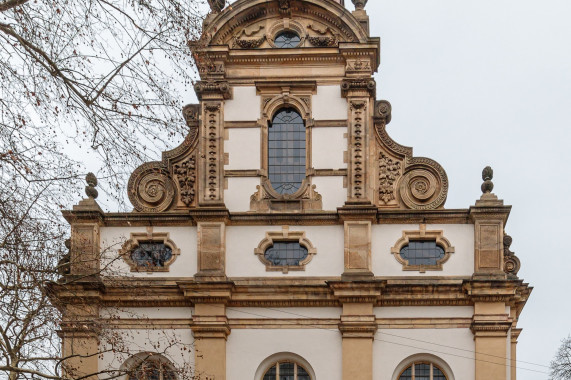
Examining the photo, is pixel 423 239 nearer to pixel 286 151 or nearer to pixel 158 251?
pixel 286 151

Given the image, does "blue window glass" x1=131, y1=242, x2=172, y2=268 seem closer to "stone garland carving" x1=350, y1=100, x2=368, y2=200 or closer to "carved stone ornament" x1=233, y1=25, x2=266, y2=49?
"stone garland carving" x1=350, y1=100, x2=368, y2=200

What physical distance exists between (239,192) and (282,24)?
16.9ft

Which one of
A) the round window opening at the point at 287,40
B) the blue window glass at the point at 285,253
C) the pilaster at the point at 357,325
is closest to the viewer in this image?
the pilaster at the point at 357,325

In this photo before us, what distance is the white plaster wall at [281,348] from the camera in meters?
35.7

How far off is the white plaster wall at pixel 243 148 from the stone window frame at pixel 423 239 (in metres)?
4.53

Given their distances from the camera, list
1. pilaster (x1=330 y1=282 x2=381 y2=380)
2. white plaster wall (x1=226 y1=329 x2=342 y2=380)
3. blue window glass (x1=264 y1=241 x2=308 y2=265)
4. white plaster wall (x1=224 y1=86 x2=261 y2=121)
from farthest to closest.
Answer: white plaster wall (x1=224 y1=86 x2=261 y2=121) → blue window glass (x1=264 y1=241 x2=308 y2=265) → white plaster wall (x1=226 y1=329 x2=342 y2=380) → pilaster (x1=330 y1=282 x2=381 y2=380)

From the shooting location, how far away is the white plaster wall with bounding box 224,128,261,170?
37406 mm

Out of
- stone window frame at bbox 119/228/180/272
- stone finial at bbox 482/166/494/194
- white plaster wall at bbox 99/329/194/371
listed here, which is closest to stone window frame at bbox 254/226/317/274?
stone window frame at bbox 119/228/180/272

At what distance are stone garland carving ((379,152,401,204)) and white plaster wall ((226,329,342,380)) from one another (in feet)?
13.2

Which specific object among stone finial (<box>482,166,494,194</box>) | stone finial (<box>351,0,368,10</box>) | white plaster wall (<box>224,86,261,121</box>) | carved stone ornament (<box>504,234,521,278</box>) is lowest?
carved stone ornament (<box>504,234,521,278</box>)

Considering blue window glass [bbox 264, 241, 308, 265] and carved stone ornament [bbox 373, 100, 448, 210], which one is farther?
carved stone ornament [bbox 373, 100, 448, 210]

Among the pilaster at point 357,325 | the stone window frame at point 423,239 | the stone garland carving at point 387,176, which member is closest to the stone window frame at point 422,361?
the pilaster at point 357,325

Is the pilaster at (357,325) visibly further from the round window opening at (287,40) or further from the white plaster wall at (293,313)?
the round window opening at (287,40)

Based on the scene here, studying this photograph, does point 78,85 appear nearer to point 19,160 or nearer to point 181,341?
point 19,160
